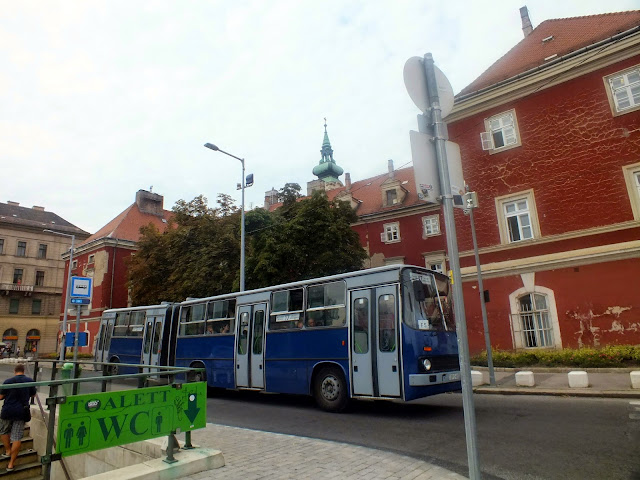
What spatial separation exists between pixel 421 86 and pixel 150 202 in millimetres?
51819

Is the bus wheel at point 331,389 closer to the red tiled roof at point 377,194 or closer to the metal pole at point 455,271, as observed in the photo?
the metal pole at point 455,271

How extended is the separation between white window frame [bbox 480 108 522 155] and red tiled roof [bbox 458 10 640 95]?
1.74 m

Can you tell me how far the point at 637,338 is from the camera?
15.1 m

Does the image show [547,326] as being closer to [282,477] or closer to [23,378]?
[282,477]

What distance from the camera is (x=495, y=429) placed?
755cm

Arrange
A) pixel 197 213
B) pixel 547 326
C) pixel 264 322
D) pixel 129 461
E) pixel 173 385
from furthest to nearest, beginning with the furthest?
pixel 197 213, pixel 547 326, pixel 264 322, pixel 129 461, pixel 173 385

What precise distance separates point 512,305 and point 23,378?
1705cm

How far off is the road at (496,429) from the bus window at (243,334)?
59.4 inches

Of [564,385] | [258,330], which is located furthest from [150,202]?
[564,385]

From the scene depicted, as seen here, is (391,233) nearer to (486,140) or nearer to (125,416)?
(486,140)

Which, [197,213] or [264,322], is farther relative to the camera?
[197,213]

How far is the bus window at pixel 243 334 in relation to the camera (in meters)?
12.5

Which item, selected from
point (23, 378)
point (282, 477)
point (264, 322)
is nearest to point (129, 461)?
point (282, 477)

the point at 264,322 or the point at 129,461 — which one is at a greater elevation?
the point at 264,322
